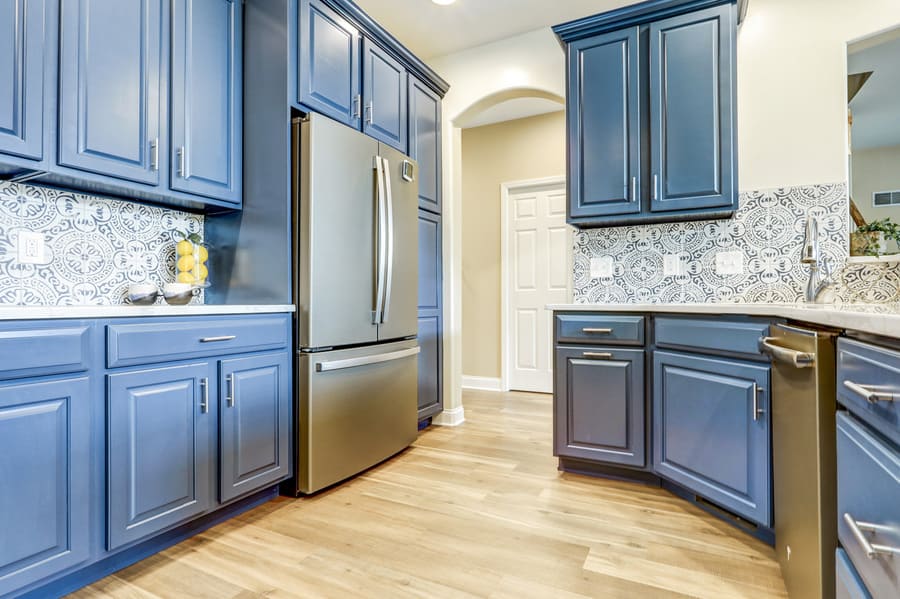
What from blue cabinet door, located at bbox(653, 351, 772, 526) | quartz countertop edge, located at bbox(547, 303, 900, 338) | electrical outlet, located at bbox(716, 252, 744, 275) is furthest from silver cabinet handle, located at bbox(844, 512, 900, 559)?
electrical outlet, located at bbox(716, 252, 744, 275)

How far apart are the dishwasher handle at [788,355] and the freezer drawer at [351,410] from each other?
66.6 inches

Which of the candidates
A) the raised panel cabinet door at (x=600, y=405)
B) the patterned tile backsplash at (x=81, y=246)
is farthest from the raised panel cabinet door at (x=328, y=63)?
the raised panel cabinet door at (x=600, y=405)

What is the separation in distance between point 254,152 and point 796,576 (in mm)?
2509

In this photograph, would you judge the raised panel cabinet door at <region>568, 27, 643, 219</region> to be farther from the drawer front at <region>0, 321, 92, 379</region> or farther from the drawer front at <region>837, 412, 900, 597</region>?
the drawer front at <region>0, 321, 92, 379</region>

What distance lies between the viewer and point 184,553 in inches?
66.6

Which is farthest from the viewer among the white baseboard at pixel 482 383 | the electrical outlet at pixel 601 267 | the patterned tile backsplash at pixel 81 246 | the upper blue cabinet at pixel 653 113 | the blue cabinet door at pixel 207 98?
the white baseboard at pixel 482 383

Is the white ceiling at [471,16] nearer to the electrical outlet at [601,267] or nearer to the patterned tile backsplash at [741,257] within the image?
the patterned tile backsplash at [741,257]

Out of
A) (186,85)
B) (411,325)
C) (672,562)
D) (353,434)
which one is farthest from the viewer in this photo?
(411,325)

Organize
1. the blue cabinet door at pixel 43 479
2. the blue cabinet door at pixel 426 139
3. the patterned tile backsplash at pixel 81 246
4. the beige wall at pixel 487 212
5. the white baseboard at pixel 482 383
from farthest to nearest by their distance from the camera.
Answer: the white baseboard at pixel 482 383
the beige wall at pixel 487 212
the blue cabinet door at pixel 426 139
the patterned tile backsplash at pixel 81 246
the blue cabinet door at pixel 43 479

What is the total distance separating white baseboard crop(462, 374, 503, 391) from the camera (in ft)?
15.8

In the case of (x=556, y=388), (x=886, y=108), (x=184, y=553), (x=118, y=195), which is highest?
(x=886, y=108)

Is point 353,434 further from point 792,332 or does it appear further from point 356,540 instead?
point 792,332

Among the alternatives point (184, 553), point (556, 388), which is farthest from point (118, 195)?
point (556, 388)

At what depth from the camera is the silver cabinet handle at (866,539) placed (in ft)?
2.21
